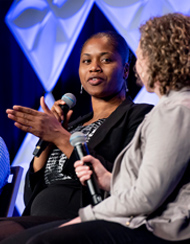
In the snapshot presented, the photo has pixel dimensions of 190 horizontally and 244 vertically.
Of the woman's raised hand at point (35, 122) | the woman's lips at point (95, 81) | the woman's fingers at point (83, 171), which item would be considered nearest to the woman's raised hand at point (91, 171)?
the woman's fingers at point (83, 171)

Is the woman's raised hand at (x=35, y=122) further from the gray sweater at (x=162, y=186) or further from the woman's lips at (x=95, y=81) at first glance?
the gray sweater at (x=162, y=186)

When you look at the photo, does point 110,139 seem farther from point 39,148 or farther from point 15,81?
point 15,81

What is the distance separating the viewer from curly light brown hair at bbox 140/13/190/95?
3.23ft

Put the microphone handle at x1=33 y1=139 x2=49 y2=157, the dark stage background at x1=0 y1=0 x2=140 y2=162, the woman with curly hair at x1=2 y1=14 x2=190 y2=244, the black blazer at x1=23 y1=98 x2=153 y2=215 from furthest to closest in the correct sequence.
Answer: the dark stage background at x1=0 y1=0 x2=140 y2=162
the black blazer at x1=23 y1=98 x2=153 y2=215
the microphone handle at x1=33 y1=139 x2=49 y2=157
the woman with curly hair at x1=2 y1=14 x2=190 y2=244

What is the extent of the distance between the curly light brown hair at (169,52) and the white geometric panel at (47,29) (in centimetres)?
158

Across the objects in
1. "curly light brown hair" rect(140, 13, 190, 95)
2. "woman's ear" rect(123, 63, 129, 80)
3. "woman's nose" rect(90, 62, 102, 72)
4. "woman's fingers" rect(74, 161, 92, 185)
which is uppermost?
"woman's nose" rect(90, 62, 102, 72)

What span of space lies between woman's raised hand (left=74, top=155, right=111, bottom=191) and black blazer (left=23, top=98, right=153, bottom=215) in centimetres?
23

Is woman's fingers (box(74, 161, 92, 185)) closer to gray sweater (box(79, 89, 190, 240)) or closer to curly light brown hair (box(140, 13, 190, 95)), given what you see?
gray sweater (box(79, 89, 190, 240))

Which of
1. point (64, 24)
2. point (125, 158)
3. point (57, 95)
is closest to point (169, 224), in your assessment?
point (125, 158)

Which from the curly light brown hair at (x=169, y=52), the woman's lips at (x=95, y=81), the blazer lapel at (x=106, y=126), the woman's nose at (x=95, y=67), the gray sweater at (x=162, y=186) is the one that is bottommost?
the gray sweater at (x=162, y=186)

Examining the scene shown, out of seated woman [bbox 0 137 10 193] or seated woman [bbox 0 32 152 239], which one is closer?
seated woman [bbox 0 32 152 239]

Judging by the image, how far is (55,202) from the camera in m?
1.45

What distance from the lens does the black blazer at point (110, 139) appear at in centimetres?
153

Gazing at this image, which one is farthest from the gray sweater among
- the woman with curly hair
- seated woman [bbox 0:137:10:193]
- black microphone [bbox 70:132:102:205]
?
seated woman [bbox 0:137:10:193]
